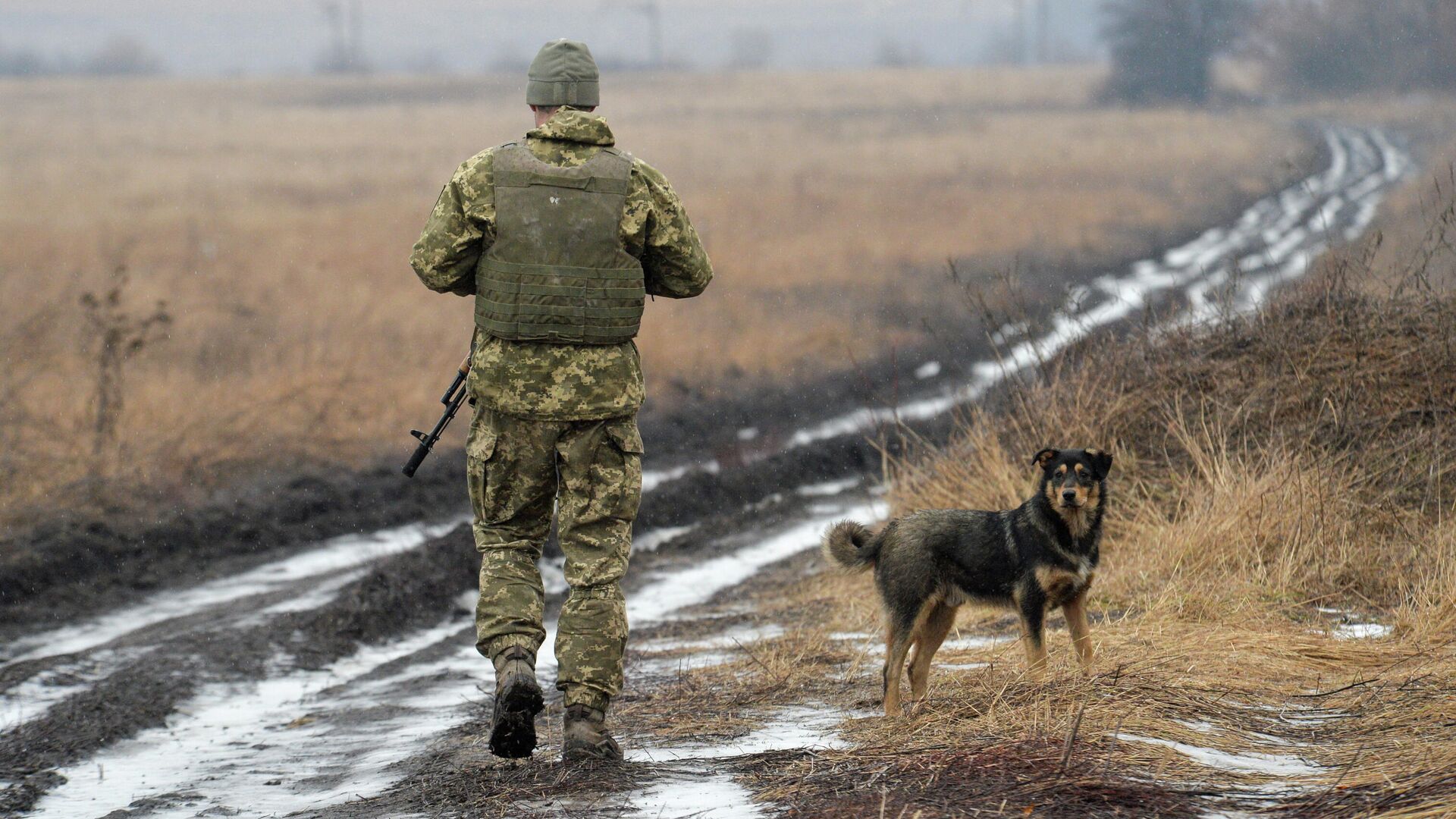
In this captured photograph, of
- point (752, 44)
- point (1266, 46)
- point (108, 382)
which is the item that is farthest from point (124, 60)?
point (108, 382)

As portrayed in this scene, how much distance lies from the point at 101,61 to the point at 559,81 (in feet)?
308

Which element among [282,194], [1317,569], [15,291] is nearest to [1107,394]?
[1317,569]

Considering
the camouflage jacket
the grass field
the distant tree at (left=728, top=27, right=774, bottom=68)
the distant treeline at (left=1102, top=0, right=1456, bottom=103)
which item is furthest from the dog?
the distant tree at (left=728, top=27, right=774, bottom=68)

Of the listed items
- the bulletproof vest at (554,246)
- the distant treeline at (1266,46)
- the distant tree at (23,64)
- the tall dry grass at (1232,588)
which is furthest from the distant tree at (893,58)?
the bulletproof vest at (554,246)

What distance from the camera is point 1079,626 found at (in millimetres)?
5250

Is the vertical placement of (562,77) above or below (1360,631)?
above

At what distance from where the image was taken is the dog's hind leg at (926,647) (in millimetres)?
5395

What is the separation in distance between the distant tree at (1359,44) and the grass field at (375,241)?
730 centimetres

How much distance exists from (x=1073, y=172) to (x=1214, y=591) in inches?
1215

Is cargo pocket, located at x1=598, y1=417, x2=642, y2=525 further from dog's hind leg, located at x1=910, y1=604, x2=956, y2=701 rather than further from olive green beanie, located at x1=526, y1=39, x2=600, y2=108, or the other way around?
dog's hind leg, located at x1=910, y1=604, x2=956, y2=701

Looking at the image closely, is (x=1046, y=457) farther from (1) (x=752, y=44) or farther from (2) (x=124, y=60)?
(1) (x=752, y=44)

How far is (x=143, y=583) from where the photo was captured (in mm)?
8898

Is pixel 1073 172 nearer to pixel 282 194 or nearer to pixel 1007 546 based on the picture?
pixel 282 194

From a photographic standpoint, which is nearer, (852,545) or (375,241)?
(852,545)
